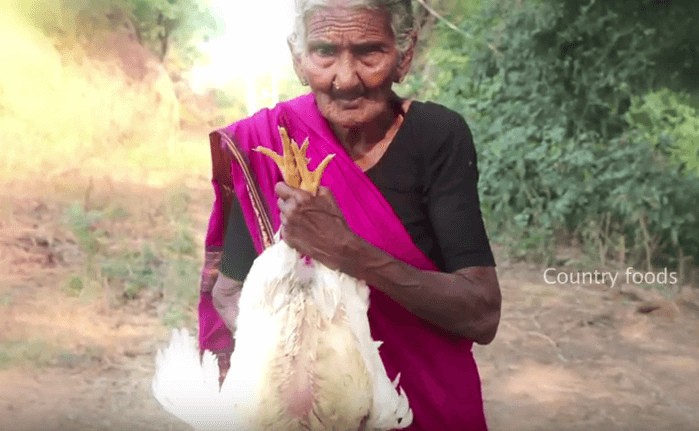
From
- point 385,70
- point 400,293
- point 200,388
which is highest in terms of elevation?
point 385,70

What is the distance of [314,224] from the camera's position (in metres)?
1.06

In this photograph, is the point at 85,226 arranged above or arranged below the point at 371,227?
below

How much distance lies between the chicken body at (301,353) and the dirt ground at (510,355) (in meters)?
2.37

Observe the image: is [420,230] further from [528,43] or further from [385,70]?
[528,43]

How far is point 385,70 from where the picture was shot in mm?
1178

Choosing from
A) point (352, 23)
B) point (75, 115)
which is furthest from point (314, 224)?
point (75, 115)

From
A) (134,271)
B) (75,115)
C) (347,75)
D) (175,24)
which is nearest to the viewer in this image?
(347,75)

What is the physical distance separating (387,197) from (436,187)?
83 millimetres

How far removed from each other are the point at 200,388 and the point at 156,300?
340 centimetres

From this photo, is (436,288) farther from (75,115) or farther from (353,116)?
(75,115)

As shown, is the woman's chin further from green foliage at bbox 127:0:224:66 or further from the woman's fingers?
green foliage at bbox 127:0:224:66

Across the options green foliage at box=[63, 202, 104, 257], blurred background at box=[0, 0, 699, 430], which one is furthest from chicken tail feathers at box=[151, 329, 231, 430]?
green foliage at box=[63, 202, 104, 257]

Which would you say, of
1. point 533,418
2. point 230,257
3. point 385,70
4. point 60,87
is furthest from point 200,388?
point 60,87

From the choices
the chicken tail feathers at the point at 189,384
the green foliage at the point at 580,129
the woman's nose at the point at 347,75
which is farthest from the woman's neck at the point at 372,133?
the green foliage at the point at 580,129
